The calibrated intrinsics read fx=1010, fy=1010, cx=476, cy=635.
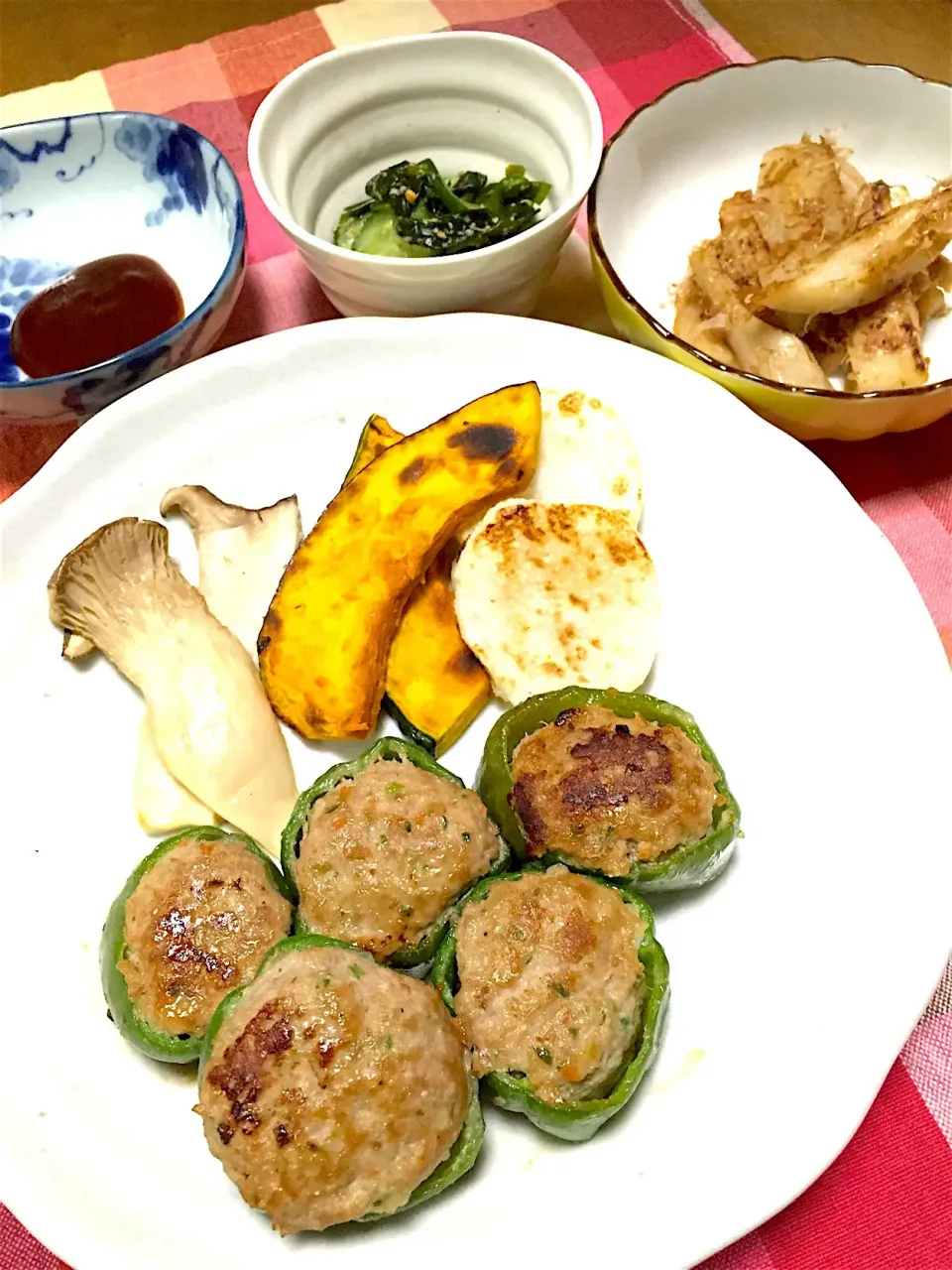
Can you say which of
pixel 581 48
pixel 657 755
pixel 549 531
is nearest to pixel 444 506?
pixel 549 531

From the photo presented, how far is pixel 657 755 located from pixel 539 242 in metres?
1.24

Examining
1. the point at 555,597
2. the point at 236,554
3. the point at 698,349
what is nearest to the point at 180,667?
the point at 236,554

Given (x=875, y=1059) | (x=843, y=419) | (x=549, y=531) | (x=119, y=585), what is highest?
(x=119, y=585)

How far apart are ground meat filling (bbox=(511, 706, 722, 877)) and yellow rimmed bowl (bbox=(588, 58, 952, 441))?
1.17m

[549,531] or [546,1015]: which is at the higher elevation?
[549,531]

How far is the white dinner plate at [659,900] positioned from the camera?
156 centimetres

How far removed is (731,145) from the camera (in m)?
2.91

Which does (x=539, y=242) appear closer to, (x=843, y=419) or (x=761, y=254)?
(x=761, y=254)

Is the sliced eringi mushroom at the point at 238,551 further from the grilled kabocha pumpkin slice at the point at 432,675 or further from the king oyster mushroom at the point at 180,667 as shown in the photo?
the grilled kabocha pumpkin slice at the point at 432,675

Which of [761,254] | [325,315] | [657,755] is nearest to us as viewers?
[657,755]

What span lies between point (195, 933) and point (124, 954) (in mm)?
130

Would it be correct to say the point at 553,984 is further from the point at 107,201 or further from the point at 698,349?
the point at 107,201

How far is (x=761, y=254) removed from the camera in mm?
2553

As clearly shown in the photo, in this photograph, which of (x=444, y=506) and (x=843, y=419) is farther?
(x=843, y=419)
